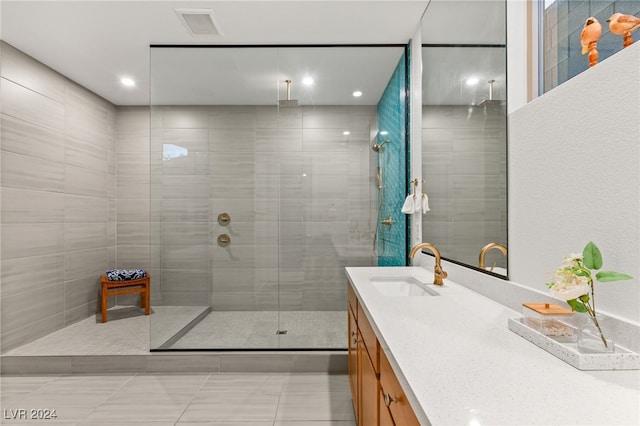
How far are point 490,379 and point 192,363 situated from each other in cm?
257

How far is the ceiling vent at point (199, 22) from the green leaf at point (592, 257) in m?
2.61

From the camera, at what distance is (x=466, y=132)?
1.79m

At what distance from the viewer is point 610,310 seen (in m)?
0.91

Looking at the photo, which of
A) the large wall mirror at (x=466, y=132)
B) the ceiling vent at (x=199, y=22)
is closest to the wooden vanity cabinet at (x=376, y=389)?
the large wall mirror at (x=466, y=132)

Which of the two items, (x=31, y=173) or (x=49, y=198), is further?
(x=49, y=198)

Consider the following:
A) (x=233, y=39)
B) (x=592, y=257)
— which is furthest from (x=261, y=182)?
(x=592, y=257)

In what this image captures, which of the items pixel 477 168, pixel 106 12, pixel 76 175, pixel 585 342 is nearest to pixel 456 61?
pixel 477 168

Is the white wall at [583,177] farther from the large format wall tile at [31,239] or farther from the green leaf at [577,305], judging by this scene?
the large format wall tile at [31,239]

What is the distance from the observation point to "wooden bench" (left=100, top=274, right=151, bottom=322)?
3691mm

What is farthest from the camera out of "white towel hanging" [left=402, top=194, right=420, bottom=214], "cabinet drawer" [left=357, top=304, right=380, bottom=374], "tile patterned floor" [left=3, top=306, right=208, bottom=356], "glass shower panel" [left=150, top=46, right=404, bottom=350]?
"glass shower panel" [left=150, top=46, right=404, bottom=350]

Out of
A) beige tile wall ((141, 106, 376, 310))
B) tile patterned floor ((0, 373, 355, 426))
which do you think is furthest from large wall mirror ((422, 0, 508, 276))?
tile patterned floor ((0, 373, 355, 426))

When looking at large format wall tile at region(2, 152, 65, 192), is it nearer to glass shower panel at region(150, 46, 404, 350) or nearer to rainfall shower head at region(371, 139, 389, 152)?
glass shower panel at region(150, 46, 404, 350)

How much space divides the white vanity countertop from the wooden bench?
340cm

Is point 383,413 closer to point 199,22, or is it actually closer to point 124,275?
point 199,22
